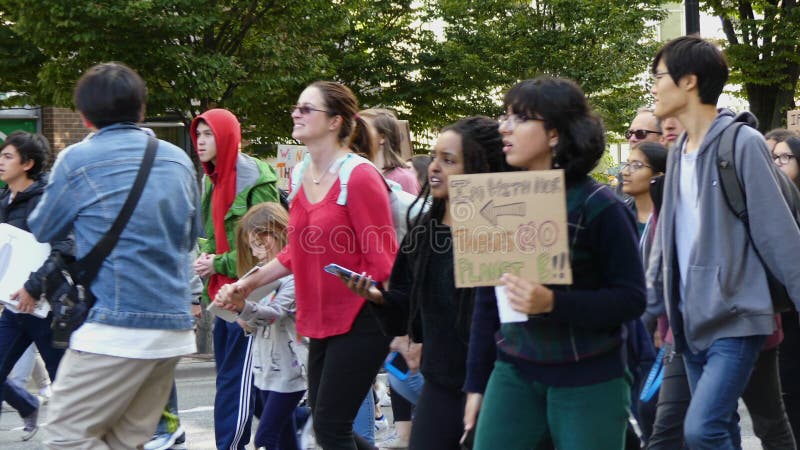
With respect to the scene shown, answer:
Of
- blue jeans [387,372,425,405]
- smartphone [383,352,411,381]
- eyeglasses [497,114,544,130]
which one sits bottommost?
blue jeans [387,372,425,405]

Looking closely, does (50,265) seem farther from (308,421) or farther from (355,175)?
(308,421)

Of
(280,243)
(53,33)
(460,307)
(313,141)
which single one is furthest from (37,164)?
(53,33)

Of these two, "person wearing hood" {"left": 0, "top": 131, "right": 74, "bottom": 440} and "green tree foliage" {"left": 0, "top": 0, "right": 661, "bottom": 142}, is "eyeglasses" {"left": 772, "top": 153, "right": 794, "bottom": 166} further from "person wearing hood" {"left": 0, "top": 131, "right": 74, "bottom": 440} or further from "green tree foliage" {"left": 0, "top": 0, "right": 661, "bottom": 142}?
"green tree foliage" {"left": 0, "top": 0, "right": 661, "bottom": 142}

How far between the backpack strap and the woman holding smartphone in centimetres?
79

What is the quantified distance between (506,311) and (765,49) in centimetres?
1986

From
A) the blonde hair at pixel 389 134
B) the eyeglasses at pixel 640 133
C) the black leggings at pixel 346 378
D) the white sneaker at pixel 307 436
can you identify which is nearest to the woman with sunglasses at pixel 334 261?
the black leggings at pixel 346 378

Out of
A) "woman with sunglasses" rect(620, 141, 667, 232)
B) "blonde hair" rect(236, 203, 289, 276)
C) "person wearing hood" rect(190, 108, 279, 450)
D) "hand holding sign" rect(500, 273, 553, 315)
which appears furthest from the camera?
"woman with sunglasses" rect(620, 141, 667, 232)

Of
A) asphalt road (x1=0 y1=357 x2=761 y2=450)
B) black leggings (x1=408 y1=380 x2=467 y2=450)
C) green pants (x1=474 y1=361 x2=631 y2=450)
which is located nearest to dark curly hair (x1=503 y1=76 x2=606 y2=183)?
green pants (x1=474 y1=361 x2=631 y2=450)

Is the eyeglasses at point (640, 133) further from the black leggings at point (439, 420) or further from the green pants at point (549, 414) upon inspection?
the green pants at point (549, 414)

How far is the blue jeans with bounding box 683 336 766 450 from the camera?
417cm

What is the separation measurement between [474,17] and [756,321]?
17905 millimetres

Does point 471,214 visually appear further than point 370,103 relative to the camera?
No

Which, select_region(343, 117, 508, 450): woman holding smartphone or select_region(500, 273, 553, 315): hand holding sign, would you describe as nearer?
select_region(500, 273, 553, 315): hand holding sign

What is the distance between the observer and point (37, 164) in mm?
7449
